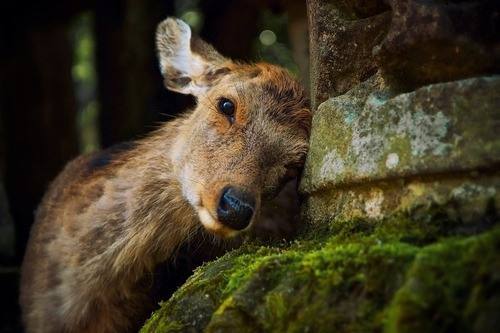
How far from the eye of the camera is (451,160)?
257 centimetres

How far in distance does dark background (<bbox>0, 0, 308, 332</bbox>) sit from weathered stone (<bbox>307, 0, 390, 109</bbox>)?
14.6 ft

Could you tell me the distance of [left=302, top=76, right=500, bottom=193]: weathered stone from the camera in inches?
99.9

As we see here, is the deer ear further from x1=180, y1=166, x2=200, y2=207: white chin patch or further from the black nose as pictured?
the black nose

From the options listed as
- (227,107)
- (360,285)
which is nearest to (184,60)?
(227,107)

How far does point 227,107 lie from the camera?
4.17 meters

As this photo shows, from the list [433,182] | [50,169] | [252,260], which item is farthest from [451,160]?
[50,169]

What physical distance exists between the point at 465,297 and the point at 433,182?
697mm

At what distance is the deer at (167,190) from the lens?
150 inches

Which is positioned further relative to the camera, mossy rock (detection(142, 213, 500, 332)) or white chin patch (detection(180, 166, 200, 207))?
white chin patch (detection(180, 166, 200, 207))

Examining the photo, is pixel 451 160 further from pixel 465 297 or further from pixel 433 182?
pixel 465 297

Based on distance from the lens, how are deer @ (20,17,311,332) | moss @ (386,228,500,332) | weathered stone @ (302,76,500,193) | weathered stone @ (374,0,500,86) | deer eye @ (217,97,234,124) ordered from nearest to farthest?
1. moss @ (386,228,500,332)
2. weathered stone @ (302,76,500,193)
3. weathered stone @ (374,0,500,86)
4. deer @ (20,17,311,332)
5. deer eye @ (217,97,234,124)

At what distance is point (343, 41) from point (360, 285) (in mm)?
1461

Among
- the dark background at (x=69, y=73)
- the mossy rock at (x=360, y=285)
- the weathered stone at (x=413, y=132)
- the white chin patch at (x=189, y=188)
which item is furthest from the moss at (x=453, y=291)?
the dark background at (x=69, y=73)

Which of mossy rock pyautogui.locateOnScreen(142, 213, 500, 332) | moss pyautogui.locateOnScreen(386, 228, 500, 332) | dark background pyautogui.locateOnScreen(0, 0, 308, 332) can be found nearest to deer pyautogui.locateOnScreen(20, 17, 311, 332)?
mossy rock pyautogui.locateOnScreen(142, 213, 500, 332)
